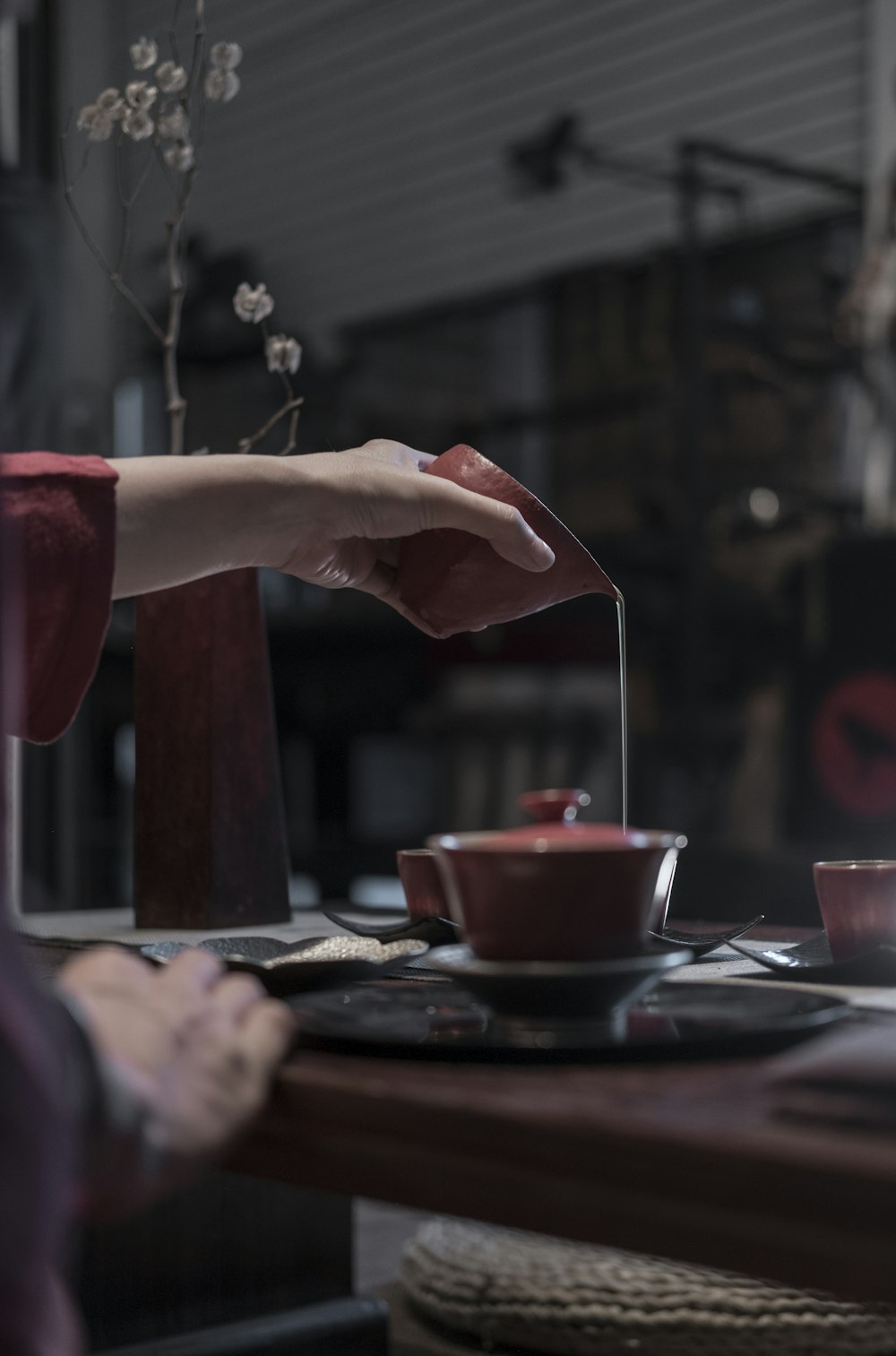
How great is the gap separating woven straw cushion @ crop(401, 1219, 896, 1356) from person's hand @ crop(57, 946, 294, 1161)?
770mm

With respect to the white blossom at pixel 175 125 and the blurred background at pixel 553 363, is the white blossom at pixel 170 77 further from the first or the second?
the blurred background at pixel 553 363

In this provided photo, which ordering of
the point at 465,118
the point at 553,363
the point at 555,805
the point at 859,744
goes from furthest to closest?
1. the point at 553,363
2. the point at 465,118
3. the point at 859,744
4. the point at 555,805

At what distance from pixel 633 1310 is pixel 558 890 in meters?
0.89

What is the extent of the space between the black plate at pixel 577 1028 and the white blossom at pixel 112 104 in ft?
3.64

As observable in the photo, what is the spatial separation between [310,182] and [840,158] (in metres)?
2.65

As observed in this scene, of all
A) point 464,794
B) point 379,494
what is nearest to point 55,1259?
point 379,494

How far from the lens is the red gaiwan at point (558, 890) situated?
2.06 ft

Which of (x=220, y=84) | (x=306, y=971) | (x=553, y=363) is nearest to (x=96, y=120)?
(x=220, y=84)

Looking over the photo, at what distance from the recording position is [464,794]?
18.2 ft

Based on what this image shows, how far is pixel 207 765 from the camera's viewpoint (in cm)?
137

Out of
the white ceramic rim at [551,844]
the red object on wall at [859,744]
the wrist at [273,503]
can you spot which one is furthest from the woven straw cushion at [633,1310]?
the red object on wall at [859,744]

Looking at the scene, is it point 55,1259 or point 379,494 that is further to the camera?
point 379,494

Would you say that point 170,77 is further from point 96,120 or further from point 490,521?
point 490,521

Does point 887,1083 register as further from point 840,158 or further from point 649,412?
point 649,412
